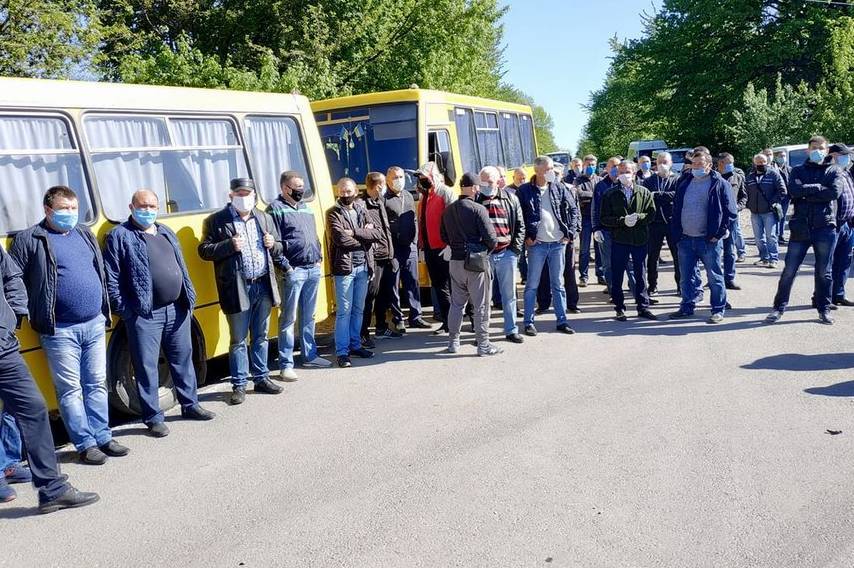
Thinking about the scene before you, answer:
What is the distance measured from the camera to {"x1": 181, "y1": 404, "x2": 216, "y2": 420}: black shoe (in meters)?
6.50

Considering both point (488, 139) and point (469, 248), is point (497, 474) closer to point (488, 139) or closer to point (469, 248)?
point (469, 248)

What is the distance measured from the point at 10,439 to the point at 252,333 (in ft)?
8.03

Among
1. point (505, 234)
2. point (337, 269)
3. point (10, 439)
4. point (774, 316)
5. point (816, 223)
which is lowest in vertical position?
point (774, 316)

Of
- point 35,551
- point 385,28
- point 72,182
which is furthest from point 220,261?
point 385,28

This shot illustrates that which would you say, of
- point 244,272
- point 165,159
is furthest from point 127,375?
point 165,159

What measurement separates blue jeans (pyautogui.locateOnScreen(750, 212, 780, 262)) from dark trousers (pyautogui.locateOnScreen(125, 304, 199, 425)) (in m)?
11.2

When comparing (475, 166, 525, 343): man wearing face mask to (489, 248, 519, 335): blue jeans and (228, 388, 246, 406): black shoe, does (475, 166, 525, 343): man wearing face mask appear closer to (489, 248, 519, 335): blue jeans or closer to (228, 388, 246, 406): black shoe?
(489, 248, 519, 335): blue jeans

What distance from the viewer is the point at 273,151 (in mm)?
8195

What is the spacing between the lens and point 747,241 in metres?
18.3

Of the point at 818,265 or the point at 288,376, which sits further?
the point at 818,265

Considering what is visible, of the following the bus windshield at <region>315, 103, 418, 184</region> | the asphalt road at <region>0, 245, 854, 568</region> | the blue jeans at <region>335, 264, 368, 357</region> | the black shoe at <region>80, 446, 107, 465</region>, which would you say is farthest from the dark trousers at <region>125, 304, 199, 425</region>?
the bus windshield at <region>315, 103, 418, 184</region>

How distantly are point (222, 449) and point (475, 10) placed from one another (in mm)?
22319

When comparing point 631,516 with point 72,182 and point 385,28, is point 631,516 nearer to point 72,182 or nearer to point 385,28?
point 72,182

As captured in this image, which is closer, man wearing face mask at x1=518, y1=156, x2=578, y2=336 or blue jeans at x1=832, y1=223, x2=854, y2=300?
man wearing face mask at x1=518, y1=156, x2=578, y2=336
